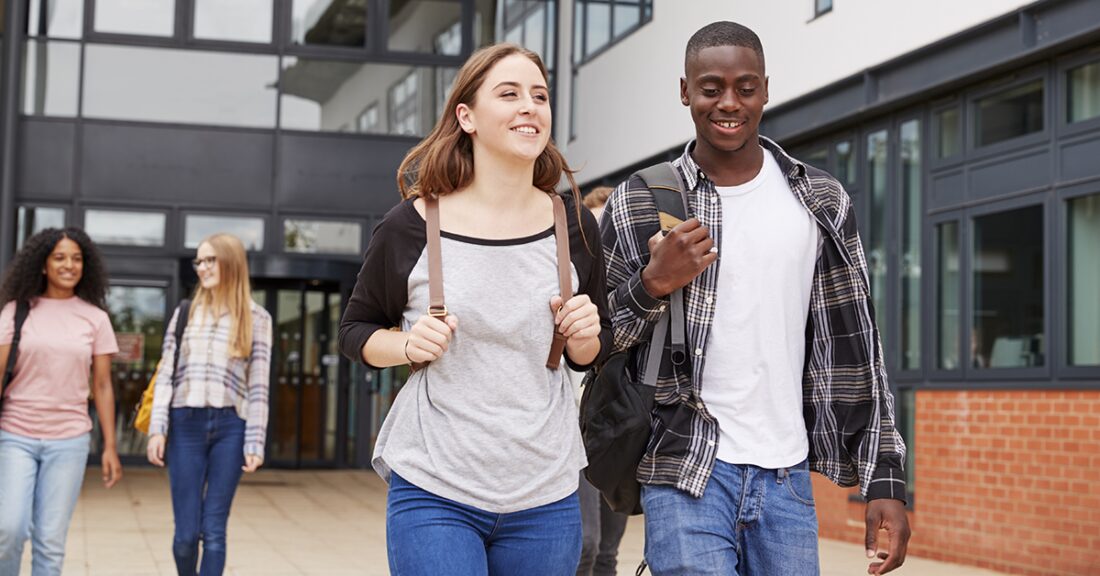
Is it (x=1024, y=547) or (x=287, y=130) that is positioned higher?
(x=287, y=130)

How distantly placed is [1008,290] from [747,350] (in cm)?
744

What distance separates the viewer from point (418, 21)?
19047 mm

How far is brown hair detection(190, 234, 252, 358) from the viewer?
6.57 meters

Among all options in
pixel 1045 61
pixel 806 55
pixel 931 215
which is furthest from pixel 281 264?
pixel 1045 61

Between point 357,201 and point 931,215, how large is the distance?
939 centimetres

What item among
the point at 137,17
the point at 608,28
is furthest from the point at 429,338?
the point at 137,17

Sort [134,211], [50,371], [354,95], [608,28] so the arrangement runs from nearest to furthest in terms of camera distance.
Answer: [50,371] → [608,28] → [134,211] → [354,95]

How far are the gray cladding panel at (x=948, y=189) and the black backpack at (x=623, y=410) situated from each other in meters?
7.79

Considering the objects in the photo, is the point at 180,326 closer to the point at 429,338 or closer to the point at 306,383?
the point at 429,338

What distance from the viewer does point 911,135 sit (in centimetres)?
1126

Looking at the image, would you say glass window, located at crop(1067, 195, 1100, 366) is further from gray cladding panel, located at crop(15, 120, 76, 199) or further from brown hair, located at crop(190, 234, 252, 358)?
gray cladding panel, located at crop(15, 120, 76, 199)

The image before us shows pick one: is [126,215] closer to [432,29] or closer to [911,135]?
[432,29]

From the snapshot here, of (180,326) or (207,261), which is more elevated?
(207,261)

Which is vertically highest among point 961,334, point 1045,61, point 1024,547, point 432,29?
point 432,29
